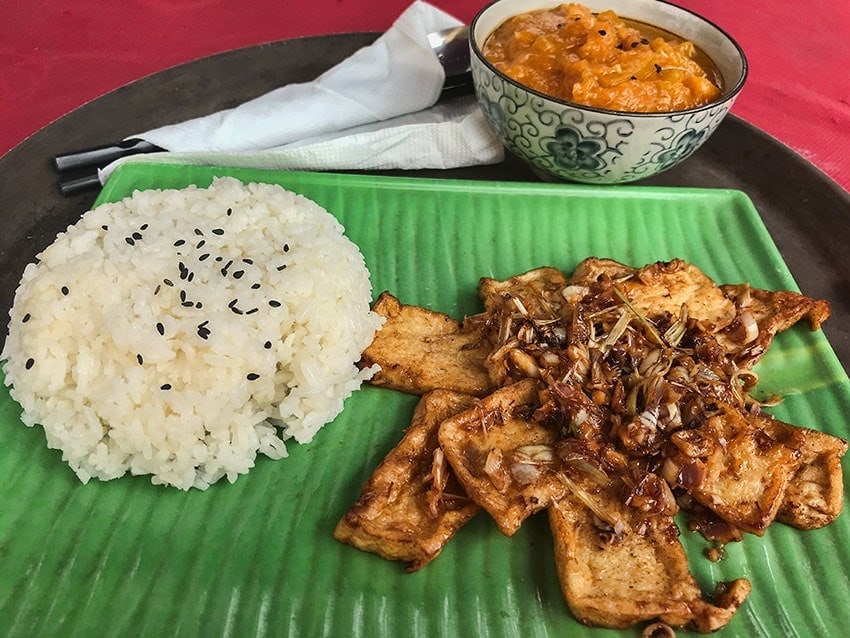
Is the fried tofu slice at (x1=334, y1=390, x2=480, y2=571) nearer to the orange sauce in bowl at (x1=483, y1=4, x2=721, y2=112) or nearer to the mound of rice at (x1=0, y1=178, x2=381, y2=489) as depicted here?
the mound of rice at (x1=0, y1=178, x2=381, y2=489)

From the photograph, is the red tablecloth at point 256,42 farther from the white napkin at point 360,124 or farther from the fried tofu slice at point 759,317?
the fried tofu slice at point 759,317

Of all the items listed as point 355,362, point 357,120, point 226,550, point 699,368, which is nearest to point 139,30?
point 357,120

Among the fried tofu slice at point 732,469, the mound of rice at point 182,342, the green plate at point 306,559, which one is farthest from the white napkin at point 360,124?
the fried tofu slice at point 732,469

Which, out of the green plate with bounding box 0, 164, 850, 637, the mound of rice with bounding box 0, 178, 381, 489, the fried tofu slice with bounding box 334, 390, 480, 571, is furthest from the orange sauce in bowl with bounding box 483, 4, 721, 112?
the fried tofu slice with bounding box 334, 390, 480, 571

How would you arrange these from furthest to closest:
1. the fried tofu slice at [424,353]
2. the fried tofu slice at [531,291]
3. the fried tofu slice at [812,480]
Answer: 1. the fried tofu slice at [531,291]
2. the fried tofu slice at [424,353]
3. the fried tofu slice at [812,480]

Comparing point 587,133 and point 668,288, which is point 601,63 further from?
point 668,288
